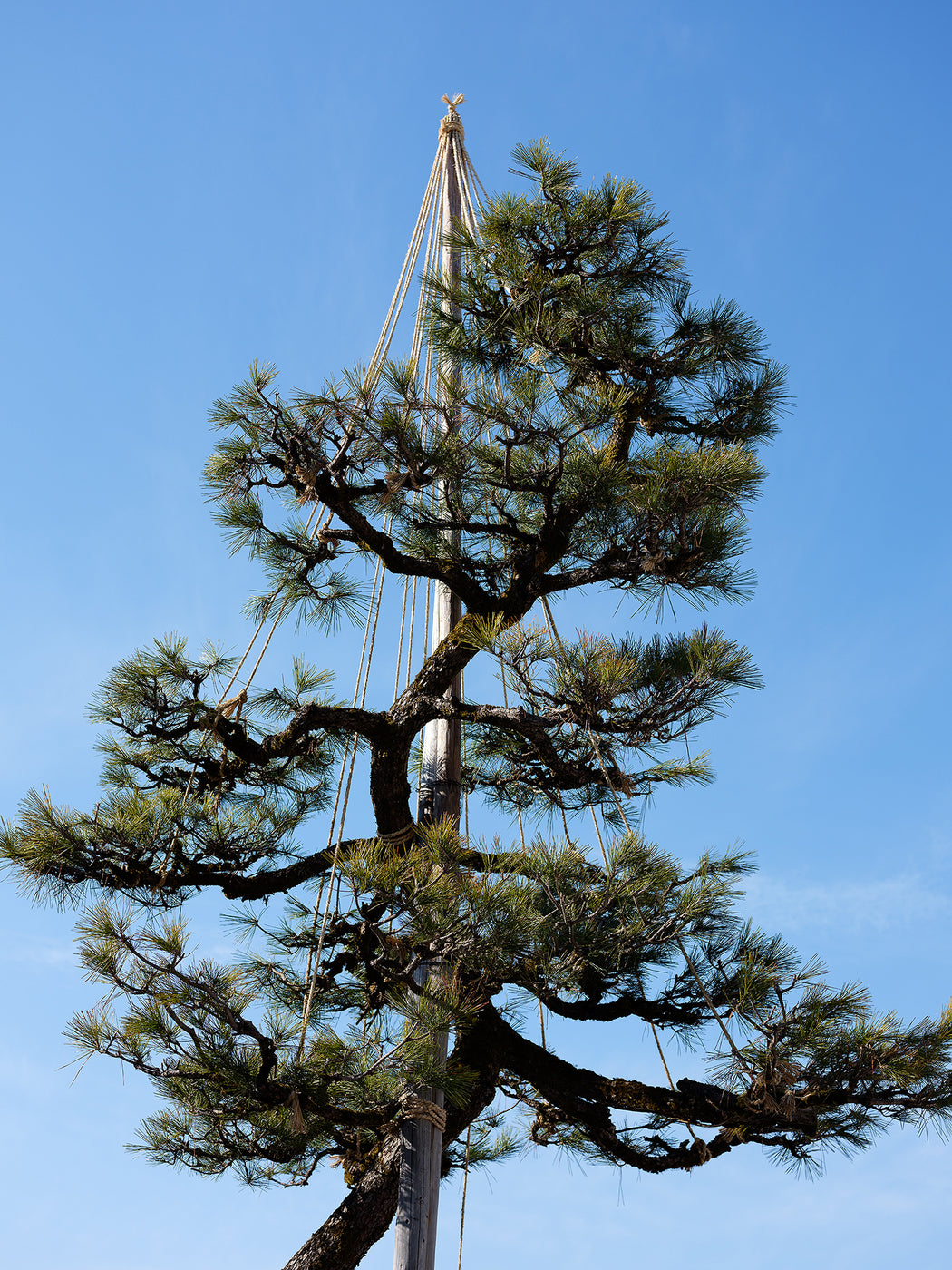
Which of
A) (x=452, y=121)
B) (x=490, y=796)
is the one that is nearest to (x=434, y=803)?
(x=490, y=796)

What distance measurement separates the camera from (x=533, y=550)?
306cm

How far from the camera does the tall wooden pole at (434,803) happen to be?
8.55 feet

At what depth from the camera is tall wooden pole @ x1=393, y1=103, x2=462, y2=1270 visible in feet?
8.55

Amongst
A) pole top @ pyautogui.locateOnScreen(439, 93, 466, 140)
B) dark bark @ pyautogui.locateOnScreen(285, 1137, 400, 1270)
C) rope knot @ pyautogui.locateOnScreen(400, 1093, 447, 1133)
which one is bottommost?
dark bark @ pyautogui.locateOnScreen(285, 1137, 400, 1270)

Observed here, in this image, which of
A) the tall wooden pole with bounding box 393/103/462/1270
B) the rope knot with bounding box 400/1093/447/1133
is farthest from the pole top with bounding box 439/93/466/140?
the rope knot with bounding box 400/1093/447/1133

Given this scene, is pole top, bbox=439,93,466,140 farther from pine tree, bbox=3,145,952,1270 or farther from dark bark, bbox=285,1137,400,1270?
dark bark, bbox=285,1137,400,1270

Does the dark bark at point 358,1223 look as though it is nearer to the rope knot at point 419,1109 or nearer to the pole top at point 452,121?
the rope knot at point 419,1109

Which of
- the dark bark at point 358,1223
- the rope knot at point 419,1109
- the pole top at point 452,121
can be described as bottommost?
the dark bark at point 358,1223

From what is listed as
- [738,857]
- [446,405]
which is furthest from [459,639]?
[738,857]

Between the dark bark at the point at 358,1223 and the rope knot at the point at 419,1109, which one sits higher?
the rope knot at the point at 419,1109

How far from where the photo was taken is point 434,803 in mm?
3129

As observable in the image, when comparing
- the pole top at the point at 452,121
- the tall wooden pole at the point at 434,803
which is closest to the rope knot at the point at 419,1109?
the tall wooden pole at the point at 434,803

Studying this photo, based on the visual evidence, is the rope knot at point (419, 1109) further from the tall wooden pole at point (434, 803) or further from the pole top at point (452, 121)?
the pole top at point (452, 121)

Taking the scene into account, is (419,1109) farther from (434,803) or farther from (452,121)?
(452,121)
